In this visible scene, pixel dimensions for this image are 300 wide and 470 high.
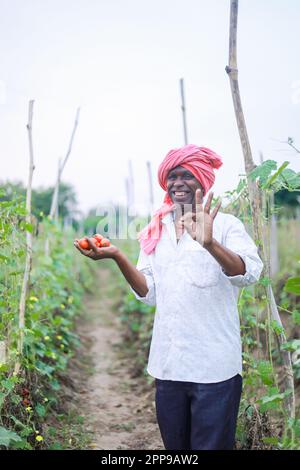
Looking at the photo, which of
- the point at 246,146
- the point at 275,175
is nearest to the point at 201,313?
the point at 275,175

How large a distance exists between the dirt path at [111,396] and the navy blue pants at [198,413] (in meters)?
1.50

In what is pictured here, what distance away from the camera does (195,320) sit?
1.97 m

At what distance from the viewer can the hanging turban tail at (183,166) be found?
6.84 ft

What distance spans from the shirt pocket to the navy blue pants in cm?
36

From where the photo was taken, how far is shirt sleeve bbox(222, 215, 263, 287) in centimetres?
187

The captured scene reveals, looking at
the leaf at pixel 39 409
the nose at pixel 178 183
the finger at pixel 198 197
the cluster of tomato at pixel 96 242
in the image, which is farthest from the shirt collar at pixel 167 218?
the leaf at pixel 39 409

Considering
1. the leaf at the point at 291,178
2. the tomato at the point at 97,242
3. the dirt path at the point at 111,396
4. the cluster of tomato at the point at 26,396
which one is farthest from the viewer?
the dirt path at the point at 111,396

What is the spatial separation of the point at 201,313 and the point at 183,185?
0.50m

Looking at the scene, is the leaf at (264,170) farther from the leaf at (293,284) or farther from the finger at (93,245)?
the finger at (93,245)

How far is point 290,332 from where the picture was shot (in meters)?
4.36

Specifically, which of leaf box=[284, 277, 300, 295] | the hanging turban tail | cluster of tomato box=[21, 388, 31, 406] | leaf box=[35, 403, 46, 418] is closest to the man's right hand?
the hanging turban tail

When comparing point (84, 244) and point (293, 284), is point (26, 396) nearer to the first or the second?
point (84, 244)

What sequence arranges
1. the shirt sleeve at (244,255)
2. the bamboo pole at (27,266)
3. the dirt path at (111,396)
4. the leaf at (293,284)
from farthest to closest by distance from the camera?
the dirt path at (111,396) → the bamboo pole at (27,266) → the leaf at (293,284) → the shirt sleeve at (244,255)

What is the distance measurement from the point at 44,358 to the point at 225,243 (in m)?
2.43
